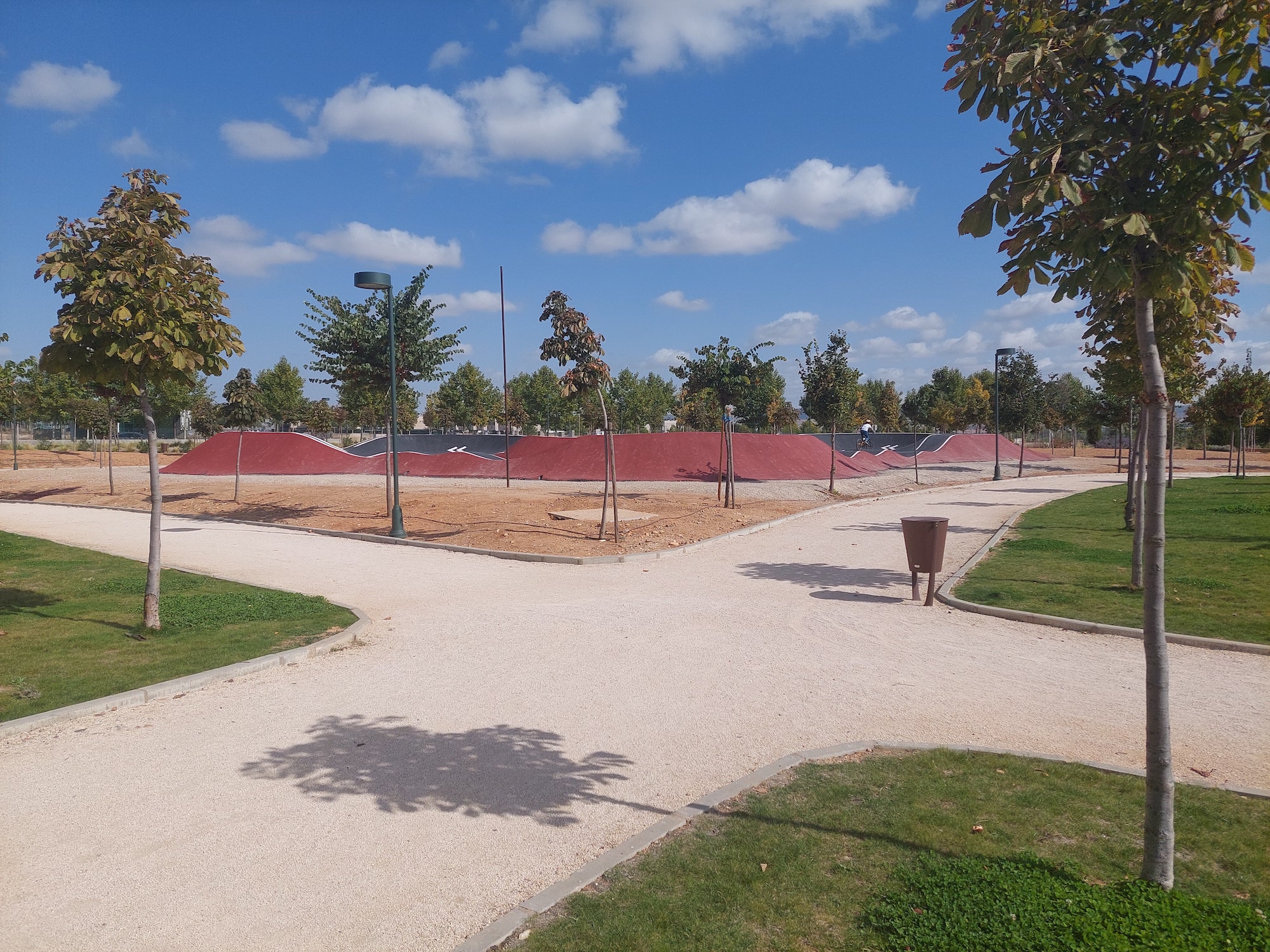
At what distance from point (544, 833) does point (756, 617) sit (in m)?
5.51

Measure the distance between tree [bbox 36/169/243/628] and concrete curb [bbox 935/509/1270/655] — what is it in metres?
9.42

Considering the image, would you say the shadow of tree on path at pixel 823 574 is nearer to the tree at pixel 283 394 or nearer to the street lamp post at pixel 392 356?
the street lamp post at pixel 392 356

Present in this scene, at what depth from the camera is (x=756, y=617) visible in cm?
928

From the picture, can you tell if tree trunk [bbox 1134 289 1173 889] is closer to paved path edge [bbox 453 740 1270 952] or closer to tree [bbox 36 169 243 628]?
paved path edge [bbox 453 740 1270 952]

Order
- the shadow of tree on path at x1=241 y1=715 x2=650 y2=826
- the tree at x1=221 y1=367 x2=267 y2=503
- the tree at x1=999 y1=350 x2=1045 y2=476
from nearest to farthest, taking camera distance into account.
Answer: the shadow of tree on path at x1=241 y1=715 x2=650 y2=826 < the tree at x1=221 y1=367 x2=267 y2=503 < the tree at x1=999 y1=350 x2=1045 y2=476

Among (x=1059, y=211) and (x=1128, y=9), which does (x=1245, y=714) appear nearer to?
(x=1059, y=211)

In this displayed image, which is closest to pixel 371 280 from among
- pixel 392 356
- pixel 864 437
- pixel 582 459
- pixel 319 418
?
pixel 392 356

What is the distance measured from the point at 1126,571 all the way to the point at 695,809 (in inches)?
395

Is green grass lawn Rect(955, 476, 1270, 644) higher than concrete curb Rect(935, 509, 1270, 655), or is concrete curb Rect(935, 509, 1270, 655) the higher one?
green grass lawn Rect(955, 476, 1270, 644)

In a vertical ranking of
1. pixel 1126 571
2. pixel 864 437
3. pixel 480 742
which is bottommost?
pixel 480 742

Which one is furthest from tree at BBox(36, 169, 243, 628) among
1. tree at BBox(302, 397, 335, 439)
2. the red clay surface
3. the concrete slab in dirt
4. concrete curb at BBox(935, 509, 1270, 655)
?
tree at BBox(302, 397, 335, 439)

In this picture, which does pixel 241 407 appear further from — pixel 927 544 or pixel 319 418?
pixel 319 418

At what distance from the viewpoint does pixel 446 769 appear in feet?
16.4

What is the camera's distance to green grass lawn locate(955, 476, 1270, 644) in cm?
870
